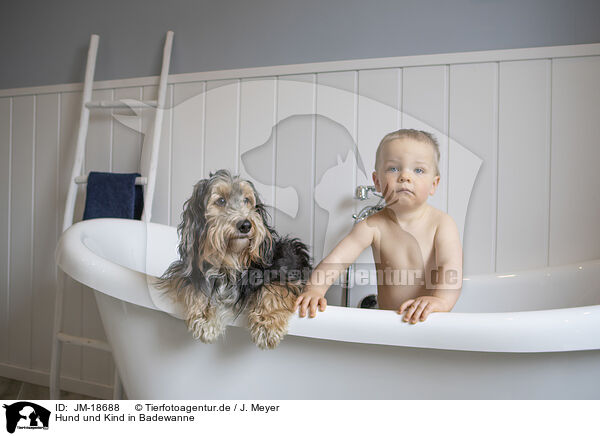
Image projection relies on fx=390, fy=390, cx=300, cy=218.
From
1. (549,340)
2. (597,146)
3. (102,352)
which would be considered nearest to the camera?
(549,340)

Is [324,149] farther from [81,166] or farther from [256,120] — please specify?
[81,166]

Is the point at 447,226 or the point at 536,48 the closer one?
the point at 447,226

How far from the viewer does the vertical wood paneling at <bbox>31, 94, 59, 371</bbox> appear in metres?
1.87

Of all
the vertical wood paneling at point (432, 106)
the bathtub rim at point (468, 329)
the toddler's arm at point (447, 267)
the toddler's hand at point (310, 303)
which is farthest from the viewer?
the vertical wood paneling at point (432, 106)

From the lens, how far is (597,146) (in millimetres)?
1286

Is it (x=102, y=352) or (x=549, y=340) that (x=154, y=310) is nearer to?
(x=549, y=340)

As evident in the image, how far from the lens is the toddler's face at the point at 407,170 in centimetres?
95

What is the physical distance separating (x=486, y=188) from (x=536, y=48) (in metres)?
0.49

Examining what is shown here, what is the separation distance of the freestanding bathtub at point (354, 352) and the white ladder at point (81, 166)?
0.54 m

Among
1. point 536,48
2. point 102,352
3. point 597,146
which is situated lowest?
point 102,352

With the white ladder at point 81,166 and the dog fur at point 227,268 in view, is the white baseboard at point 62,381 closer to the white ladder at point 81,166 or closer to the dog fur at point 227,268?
the white ladder at point 81,166

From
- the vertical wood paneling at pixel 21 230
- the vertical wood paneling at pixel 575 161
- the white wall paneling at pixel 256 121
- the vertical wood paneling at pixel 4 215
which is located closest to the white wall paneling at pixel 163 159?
the white wall paneling at pixel 256 121

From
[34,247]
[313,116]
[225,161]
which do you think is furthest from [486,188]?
[34,247]

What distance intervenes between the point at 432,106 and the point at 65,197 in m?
1.68
